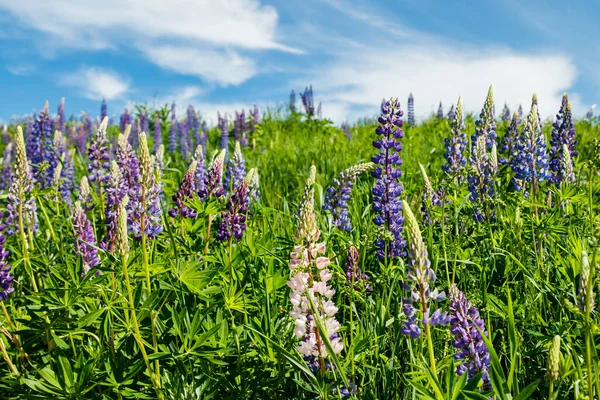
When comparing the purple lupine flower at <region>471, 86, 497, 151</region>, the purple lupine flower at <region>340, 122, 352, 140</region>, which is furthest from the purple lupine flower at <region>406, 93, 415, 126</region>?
the purple lupine flower at <region>471, 86, 497, 151</region>

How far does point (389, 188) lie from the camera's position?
3416mm

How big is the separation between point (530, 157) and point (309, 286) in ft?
8.46

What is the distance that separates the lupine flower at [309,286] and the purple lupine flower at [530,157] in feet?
8.19

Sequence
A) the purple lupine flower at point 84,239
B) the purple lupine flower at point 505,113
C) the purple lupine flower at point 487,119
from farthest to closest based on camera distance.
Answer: the purple lupine flower at point 505,113 → the purple lupine flower at point 487,119 → the purple lupine flower at point 84,239

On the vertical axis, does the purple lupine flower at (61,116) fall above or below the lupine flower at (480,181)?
above

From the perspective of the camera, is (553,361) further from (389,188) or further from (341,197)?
(341,197)

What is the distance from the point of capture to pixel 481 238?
3625mm

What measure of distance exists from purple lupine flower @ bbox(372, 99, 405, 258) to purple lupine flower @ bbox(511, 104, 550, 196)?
44.9 inches

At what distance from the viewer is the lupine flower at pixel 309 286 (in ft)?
6.85

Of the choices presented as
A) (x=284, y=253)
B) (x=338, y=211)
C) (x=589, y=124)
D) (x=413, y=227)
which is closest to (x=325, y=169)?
(x=338, y=211)

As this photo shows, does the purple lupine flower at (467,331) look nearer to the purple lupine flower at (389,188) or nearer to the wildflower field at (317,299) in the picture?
the wildflower field at (317,299)

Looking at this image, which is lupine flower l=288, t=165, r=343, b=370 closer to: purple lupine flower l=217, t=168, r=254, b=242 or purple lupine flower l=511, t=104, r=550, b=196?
purple lupine flower l=217, t=168, r=254, b=242

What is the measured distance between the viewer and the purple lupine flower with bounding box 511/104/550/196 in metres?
4.05

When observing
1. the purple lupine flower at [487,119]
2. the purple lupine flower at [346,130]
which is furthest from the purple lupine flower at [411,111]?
the purple lupine flower at [487,119]
